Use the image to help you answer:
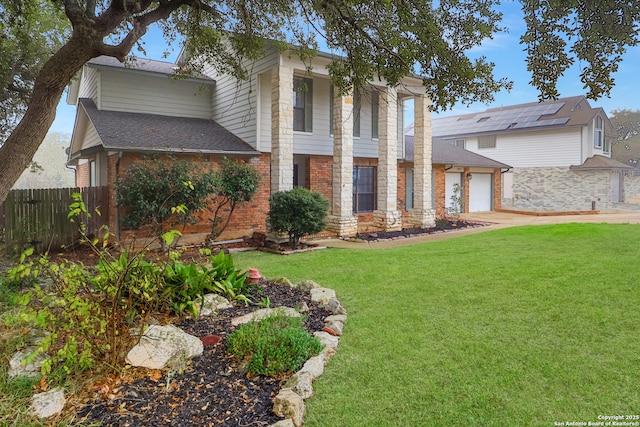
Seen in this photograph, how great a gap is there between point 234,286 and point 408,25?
417cm

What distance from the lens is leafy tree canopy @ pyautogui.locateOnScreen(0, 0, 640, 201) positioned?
14.6 ft

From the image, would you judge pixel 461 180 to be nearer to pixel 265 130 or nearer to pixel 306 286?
pixel 265 130

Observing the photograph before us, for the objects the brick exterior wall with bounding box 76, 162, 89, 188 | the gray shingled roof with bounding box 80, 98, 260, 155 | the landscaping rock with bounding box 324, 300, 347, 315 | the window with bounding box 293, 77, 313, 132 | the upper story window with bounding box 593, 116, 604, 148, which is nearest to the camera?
the landscaping rock with bounding box 324, 300, 347, 315

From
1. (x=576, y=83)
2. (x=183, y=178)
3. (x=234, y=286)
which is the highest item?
(x=576, y=83)

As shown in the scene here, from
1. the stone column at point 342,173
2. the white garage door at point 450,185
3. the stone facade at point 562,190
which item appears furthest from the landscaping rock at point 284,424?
the stone facade at point 562,190

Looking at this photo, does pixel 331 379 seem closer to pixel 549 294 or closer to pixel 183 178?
pixel 549 294

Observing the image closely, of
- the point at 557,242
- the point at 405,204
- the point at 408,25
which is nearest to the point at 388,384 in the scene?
the point at 408,25

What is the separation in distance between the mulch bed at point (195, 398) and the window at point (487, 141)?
28256mm

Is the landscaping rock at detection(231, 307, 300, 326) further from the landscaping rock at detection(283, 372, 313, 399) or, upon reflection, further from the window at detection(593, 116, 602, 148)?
the window at detection(593, 116, 602, 148)

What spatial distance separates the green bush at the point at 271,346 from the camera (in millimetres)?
3631

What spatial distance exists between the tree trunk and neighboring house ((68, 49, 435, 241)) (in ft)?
18.6

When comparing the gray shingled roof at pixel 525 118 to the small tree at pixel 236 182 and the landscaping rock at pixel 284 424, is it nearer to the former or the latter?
the small tree at pixel 236 182

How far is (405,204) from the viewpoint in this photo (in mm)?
17875

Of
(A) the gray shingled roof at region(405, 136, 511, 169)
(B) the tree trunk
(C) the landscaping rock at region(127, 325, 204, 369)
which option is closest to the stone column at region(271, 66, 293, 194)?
(A) the gray shingled roof at region(405, 136, 511, 169)
